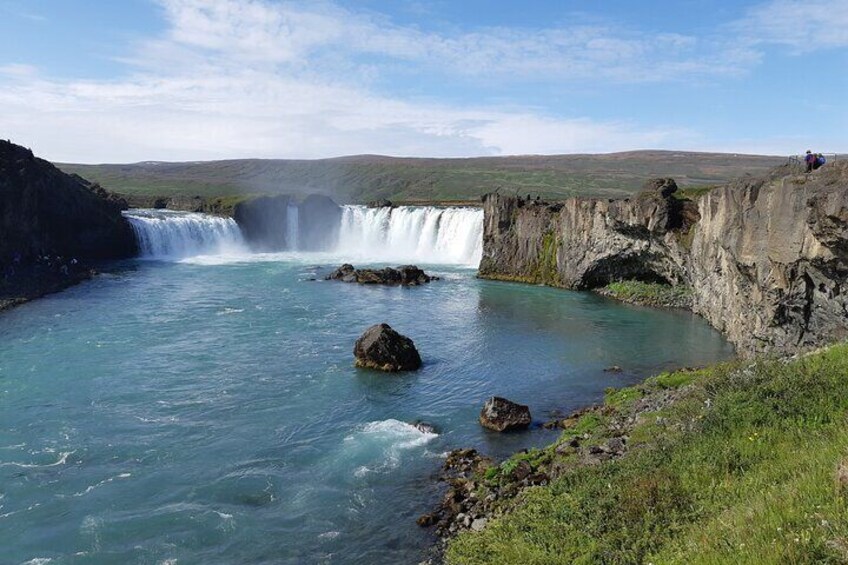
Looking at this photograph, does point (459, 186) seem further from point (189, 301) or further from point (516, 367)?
point (516, 367)

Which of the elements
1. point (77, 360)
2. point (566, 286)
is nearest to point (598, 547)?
point (77, 360)

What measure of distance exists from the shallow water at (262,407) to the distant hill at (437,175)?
252ft

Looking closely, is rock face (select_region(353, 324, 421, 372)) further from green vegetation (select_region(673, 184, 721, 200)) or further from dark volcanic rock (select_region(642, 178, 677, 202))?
green vegetation (select_region(673, 184, 721, 200))

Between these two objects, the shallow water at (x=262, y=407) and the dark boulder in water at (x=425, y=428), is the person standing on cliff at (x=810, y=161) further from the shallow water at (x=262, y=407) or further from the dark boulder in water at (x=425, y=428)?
the dark boulder in water at (x=425, y=428)

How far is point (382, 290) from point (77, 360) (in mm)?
23827

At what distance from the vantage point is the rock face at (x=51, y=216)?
162 feet

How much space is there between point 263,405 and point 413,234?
47485 millimetres

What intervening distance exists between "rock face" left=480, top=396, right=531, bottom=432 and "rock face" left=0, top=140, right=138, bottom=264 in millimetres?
42106

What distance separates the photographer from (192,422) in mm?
21406

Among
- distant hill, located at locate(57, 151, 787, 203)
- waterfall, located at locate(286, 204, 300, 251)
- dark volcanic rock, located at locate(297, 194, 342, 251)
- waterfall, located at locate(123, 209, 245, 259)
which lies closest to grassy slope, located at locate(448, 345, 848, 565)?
waterfall, located at locate(123, 209, 245, 259)

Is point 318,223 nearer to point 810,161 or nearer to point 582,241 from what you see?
point 582,241

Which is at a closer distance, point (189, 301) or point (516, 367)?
point (516, 367)

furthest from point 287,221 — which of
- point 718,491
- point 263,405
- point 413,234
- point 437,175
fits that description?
point 437,175

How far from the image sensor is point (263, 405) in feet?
75.6
